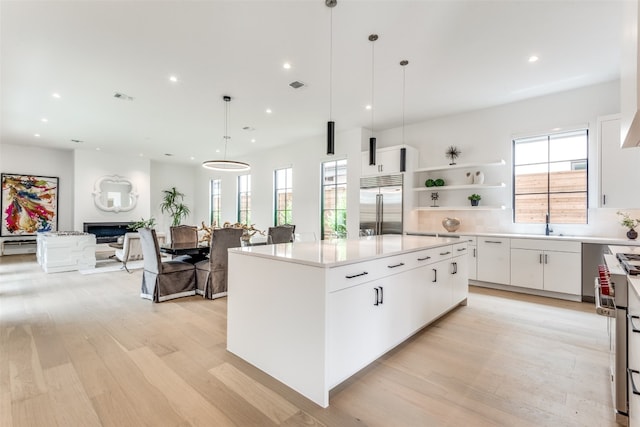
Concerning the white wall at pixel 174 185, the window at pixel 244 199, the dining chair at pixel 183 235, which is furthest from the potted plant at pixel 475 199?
the white wall at pixel 174 185

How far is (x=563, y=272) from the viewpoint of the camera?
4.11 m

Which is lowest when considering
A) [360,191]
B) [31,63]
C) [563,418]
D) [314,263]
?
[563,418]

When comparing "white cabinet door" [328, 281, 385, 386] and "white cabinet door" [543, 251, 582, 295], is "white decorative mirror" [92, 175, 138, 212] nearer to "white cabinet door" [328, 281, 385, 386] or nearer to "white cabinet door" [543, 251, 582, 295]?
"white cabinet door" [328, 281, 385, 386]

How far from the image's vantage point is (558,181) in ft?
15.5

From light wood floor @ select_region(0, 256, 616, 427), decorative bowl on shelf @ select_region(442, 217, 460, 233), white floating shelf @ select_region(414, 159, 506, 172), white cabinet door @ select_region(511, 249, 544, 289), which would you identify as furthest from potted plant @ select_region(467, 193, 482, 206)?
light wood floor @ select_region(0, 256, 616, 427)

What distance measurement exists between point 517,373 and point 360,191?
4.53m

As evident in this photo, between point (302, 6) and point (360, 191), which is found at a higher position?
point (302, 6)

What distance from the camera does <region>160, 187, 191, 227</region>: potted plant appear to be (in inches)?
435

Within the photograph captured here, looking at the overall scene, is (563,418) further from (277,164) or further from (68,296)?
(277,164)

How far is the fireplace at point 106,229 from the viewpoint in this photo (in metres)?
8.78

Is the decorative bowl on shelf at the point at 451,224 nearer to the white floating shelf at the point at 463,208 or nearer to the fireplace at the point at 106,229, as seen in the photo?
the white floating shelf at the point at 463,208

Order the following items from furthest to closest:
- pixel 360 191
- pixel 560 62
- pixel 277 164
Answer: pixel 277 164
pixel 360 191
pixel 560 62

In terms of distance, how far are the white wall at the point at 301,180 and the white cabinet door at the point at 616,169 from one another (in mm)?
3928

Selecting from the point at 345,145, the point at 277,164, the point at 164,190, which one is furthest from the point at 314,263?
the point at 164,190
